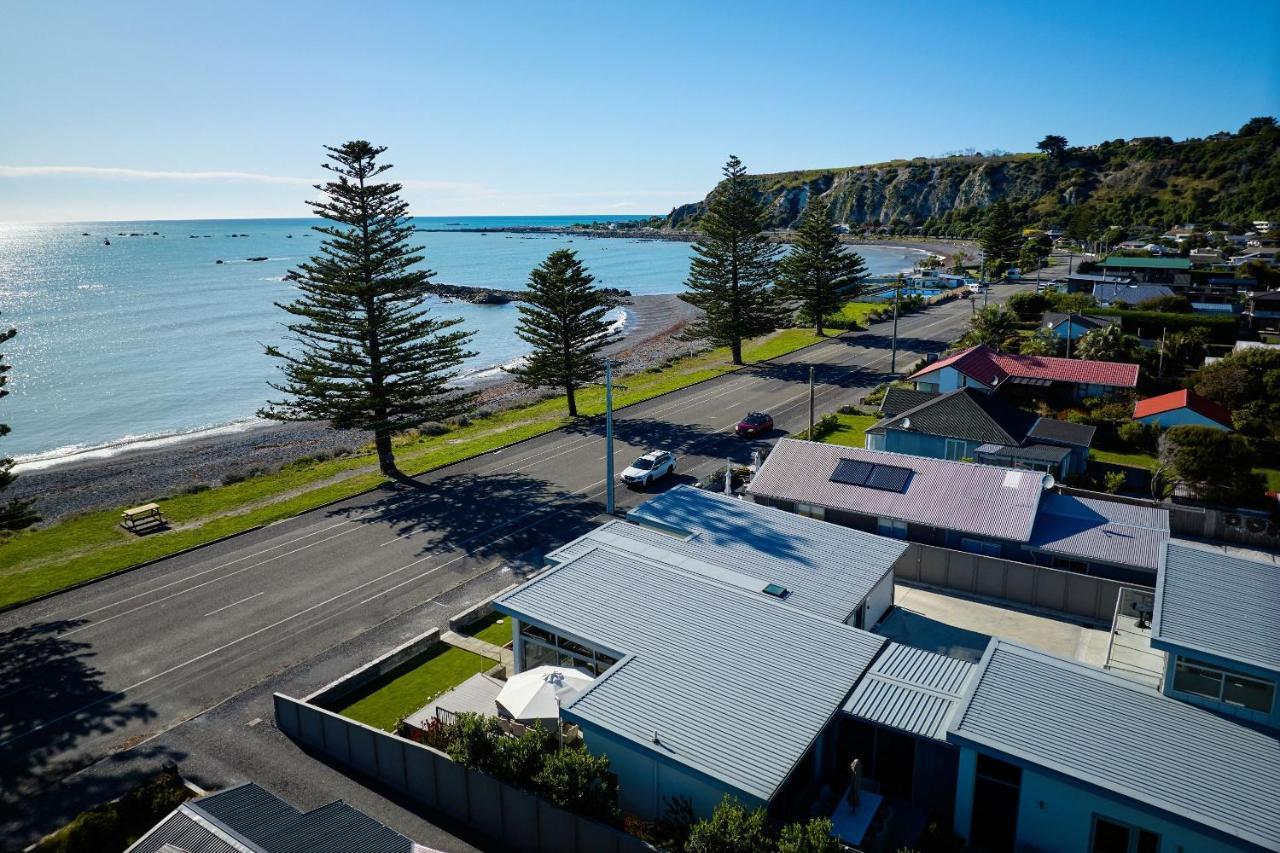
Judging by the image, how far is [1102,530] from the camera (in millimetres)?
26922

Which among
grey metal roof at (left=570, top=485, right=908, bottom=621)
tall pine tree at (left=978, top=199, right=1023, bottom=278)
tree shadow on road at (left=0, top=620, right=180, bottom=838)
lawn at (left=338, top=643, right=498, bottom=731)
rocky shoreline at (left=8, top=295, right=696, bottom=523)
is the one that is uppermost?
tall pine tree at (left=978, top=199, right=1023, bottom=278)

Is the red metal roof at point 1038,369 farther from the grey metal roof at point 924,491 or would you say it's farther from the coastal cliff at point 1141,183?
the coastal cliff at point 1141,183

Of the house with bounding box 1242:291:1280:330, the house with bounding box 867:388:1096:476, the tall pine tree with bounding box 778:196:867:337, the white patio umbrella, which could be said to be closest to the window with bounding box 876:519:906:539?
the house with bounding box 867:388:1096:476

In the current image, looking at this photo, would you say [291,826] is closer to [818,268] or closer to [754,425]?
[754,425]

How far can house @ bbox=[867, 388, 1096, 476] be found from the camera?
1393 inches

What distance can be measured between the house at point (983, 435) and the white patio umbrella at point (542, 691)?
80.3 feet

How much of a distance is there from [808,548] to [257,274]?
→ 610ft

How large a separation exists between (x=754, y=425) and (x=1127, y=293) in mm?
49428

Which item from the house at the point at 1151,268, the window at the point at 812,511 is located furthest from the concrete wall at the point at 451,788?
the house at the point at 1151,268

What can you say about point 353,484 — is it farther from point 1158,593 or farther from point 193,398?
point 193,398

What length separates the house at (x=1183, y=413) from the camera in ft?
131

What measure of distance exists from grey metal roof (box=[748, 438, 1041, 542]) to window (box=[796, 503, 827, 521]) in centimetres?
31

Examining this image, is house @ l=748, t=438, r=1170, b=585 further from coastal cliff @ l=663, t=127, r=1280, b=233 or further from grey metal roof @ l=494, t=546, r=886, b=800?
coastal cliff @ l=663, t=127, r=1280, b=233

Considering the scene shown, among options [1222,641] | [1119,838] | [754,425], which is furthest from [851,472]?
[1119,838]
